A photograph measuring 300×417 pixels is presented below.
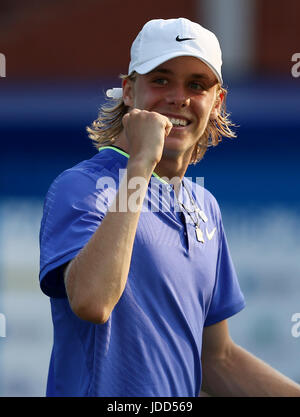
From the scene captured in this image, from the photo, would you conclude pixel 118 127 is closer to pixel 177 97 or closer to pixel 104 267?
pixel 177 97

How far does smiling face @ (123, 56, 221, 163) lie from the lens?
9.71 ft

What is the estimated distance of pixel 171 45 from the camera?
9.76 feet

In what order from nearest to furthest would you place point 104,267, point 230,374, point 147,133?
point 104,267 < point 147,133 < point 230,374

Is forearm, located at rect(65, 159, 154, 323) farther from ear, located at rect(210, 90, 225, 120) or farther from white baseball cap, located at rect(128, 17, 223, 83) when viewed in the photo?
ear, located at rect(210, 90, 225, 120)

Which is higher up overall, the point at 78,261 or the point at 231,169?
the point at 231,169

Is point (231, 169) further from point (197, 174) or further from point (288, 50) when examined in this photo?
point (288, 50)

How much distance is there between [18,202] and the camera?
23.9 ft

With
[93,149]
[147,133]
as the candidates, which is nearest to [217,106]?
[147,133]

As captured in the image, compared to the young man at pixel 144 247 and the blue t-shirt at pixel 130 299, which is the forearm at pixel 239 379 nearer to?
the young man at pixel 144 247

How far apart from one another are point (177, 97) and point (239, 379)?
1045mm

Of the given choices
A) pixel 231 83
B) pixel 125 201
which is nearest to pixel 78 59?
pixel 231 83

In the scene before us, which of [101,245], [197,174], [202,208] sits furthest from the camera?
[197,174]

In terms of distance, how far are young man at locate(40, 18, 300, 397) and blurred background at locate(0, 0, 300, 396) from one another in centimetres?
376
